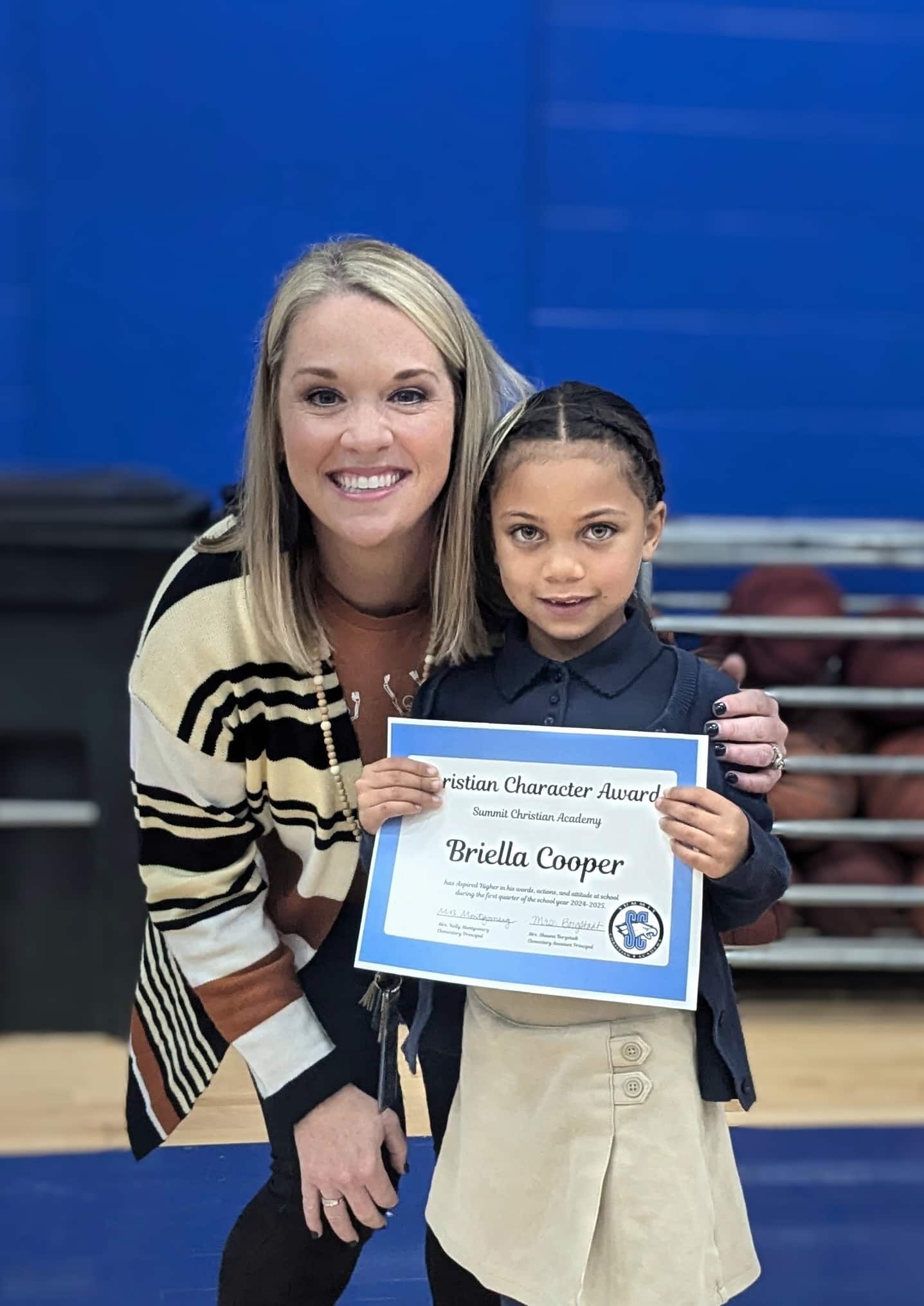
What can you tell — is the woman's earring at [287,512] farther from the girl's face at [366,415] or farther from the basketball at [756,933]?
the basketball at [756,933]

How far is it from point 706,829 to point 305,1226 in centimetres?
55

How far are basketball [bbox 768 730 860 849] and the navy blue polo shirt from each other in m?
1.25

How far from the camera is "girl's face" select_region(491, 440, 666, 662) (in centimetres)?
90

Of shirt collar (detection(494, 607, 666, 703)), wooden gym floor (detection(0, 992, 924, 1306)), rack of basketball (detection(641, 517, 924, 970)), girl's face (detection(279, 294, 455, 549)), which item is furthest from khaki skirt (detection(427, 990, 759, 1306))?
rack of basketball (detection(641, 517, 924, 970))

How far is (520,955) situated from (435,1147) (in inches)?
9.7

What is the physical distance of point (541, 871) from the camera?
929mm

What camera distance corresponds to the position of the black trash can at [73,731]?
1.96 meters

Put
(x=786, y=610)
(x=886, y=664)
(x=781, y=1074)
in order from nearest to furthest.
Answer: (x=781, y=1074) < (x=786, y=610) < (x=886, y=664)

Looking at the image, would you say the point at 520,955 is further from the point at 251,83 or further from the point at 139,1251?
the point at 251,83

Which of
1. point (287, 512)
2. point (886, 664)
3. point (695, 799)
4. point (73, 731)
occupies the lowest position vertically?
point (73, 731)

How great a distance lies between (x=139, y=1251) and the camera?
1246mm

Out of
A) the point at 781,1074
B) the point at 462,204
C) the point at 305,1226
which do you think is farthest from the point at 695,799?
the point at 462,204

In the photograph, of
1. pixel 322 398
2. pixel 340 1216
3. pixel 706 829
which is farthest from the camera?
pixel 340 1216

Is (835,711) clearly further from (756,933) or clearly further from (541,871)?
(541,871)
